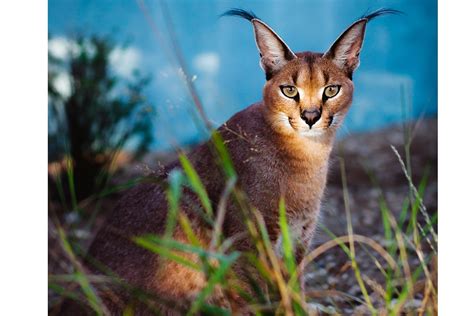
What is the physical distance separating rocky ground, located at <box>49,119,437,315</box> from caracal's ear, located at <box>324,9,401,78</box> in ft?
1.21

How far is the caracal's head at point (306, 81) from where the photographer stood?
9.43 ft

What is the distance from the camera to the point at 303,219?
9.71 ft

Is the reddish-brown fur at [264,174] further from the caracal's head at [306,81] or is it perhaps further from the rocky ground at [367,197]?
the rocky ground at [367,197]

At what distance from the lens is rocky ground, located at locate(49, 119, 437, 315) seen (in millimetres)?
3260

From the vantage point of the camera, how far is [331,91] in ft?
9.56

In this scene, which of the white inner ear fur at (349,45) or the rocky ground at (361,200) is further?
the rocky ground at (361,200)

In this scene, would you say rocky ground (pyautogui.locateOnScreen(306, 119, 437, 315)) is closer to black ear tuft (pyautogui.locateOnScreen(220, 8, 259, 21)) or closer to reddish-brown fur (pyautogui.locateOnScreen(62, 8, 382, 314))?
reddish-brown fur (pyautogui.locateOnScreen(62, 8, 382, 314))

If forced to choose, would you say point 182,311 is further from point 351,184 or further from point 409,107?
point 351,184

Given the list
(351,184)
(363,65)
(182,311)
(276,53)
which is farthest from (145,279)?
(351,184)

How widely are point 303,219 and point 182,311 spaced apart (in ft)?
2.11

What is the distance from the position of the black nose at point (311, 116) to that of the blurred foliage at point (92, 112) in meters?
0.76

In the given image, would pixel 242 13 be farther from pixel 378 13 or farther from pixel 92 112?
pixel 92 112

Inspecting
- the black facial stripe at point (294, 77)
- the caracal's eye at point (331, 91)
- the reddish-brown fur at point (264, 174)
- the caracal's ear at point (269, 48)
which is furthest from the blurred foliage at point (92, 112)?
the caracal's eye at point (331, 91)
